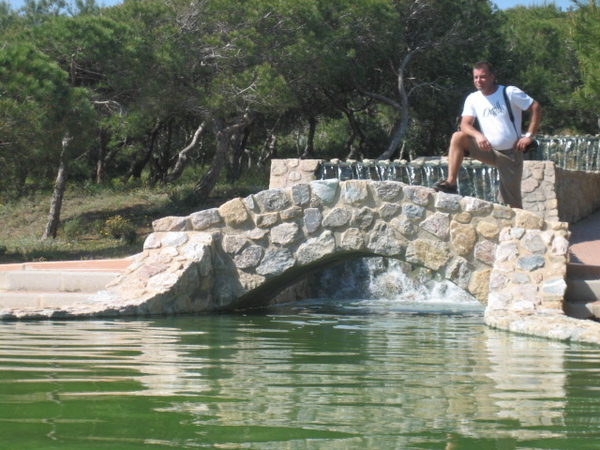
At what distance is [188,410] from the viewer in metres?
3.89

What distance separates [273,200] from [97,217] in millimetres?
14557

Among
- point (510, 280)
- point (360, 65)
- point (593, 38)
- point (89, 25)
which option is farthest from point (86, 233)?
point (510, 280)

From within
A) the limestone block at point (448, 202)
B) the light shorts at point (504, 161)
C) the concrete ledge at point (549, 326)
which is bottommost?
the concrete ledge at point (549, 326)

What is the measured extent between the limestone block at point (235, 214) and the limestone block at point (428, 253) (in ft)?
5.74

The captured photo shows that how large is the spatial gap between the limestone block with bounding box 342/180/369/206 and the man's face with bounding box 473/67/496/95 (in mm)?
1559

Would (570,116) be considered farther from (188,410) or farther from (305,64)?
(188,410)

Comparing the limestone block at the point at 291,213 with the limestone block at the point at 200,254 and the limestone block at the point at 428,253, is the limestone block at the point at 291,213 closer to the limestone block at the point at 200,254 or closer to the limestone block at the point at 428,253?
the limestone block at the point at 200,254

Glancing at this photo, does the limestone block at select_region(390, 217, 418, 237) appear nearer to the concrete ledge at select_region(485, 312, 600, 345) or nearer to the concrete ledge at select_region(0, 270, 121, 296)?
the concrete ledge at select_region(485, 312, 600, 345)

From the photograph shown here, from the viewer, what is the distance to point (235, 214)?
10.3 m

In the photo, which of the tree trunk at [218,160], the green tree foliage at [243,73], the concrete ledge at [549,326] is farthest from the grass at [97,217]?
the concrete ledge at [549,326]

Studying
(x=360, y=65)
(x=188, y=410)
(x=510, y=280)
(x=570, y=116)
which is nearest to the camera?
(x=188, y=410)

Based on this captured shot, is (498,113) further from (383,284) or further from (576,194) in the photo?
(576,194)

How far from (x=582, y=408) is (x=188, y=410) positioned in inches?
63.5

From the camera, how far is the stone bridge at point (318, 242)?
9453mm
